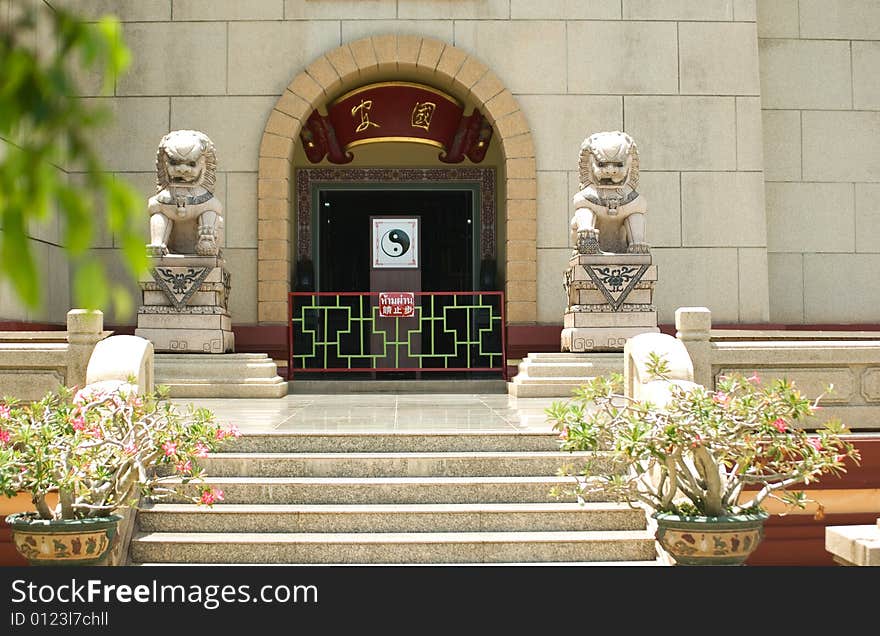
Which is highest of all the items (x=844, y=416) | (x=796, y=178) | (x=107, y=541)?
(x=796, y=178)

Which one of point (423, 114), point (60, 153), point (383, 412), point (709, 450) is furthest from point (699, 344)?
point (423, 114)

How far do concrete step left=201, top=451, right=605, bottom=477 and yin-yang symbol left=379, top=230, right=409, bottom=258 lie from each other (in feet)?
24.8

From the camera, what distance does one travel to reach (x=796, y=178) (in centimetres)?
1174

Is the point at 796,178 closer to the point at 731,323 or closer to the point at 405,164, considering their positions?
the point at 731,323

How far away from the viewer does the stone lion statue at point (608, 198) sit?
9211mm

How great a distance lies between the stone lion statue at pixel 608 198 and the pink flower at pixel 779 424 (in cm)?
470

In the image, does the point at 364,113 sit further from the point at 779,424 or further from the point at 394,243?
the point at 779,424

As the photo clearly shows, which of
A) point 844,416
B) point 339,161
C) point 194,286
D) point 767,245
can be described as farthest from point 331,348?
point 844,416

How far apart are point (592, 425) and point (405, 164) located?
8.86m

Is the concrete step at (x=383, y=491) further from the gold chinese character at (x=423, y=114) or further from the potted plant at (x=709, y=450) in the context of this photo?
the gold chinese character at (x=423, y=114)

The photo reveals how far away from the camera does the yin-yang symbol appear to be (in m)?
13.1

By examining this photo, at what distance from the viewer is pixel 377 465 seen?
18.8ft

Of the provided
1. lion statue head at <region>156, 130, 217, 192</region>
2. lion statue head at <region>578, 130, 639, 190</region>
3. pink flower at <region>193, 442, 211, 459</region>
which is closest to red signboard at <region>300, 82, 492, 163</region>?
lion statue head at <region>156, 130, 217, 192</region>

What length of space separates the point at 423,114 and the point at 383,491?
7118mm
